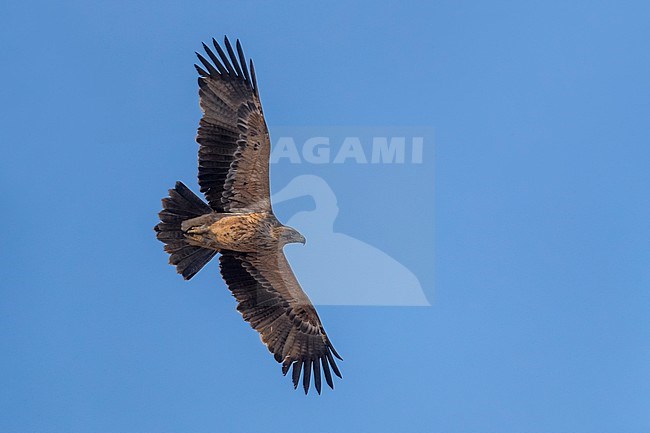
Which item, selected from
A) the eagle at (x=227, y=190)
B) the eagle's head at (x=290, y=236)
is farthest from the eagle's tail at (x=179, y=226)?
the eagle's head at (x=290, y=236)

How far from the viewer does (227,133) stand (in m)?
15.0

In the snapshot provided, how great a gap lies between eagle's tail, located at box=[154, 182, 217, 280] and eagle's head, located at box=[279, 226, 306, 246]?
2.61 feet

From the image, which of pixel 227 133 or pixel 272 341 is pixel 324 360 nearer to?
pixel 272 341

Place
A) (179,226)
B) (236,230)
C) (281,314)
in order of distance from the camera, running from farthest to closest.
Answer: (281,314) → (179,226) → (236,230)

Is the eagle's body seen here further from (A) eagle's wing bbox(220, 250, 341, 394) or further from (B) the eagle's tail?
(A) eagle's wing bbox(220, 250, 341, 394)

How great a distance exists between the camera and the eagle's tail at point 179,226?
1502cm

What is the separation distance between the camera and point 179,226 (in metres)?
15.1

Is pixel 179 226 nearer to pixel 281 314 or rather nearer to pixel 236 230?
pixel 236 230

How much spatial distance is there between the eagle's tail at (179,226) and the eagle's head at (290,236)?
79 cm

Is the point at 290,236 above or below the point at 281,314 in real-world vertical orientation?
above

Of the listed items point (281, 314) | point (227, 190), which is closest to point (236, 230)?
point (227, 190)

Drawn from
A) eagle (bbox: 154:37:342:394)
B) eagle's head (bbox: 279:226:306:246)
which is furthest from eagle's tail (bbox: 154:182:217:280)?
eagle's head (bbox: 279:226:306:246)

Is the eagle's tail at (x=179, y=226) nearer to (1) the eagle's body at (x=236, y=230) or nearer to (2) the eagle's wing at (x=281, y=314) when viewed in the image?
(1) the eagle's body at (x=236, y=230)

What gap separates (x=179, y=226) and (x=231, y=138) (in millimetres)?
1056
